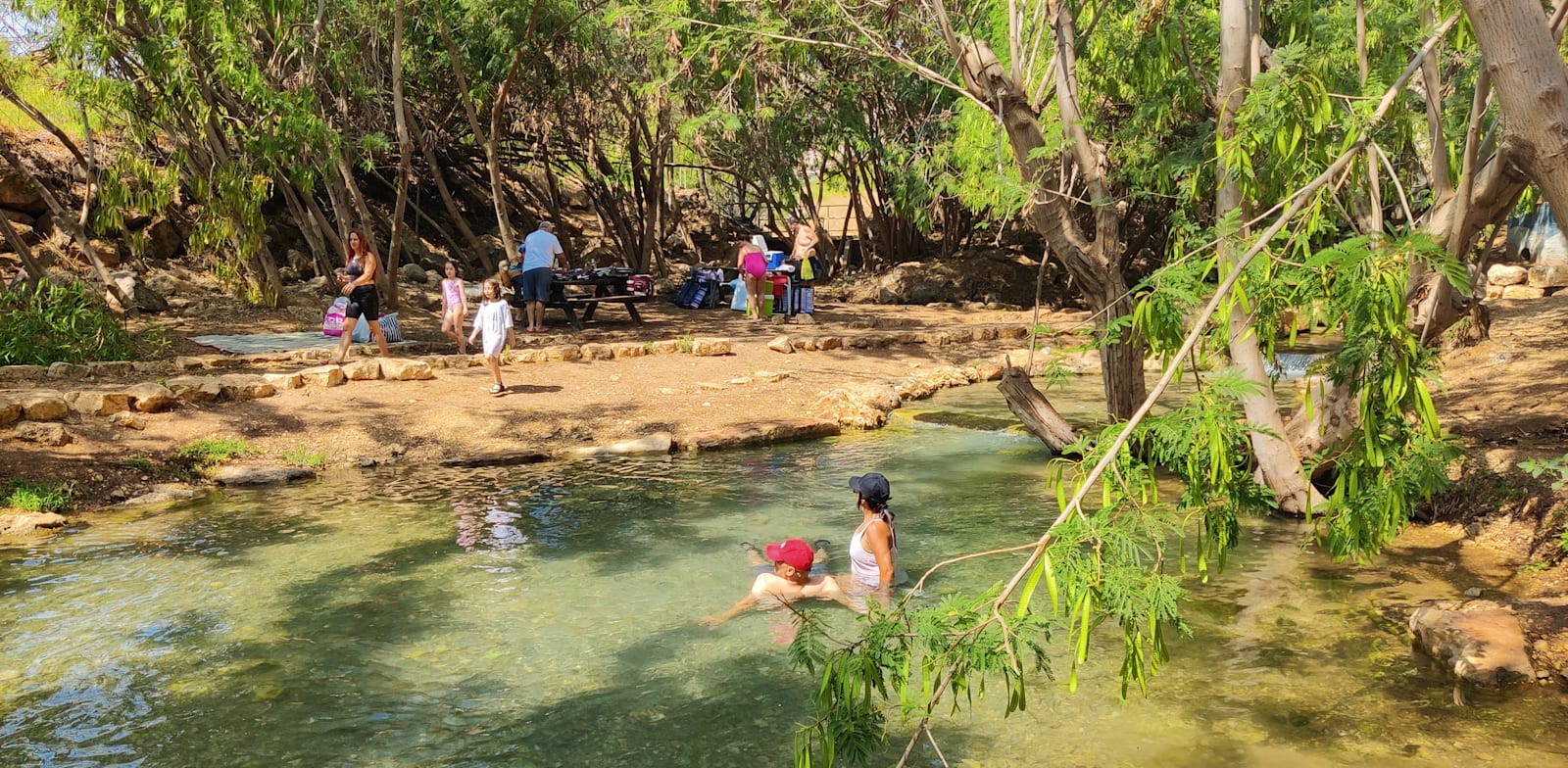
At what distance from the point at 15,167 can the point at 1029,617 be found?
19217 millimetres

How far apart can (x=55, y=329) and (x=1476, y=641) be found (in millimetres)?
12926

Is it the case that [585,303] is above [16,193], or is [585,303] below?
below

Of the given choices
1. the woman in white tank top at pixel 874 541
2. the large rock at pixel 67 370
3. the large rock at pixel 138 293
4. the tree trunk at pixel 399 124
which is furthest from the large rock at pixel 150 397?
the woman in white tank top at pixel 874 541

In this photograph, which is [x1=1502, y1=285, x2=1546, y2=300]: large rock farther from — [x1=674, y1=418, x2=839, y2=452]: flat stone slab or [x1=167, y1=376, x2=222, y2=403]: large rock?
[x1=167, y1=376, x2=222, y2=403]: large rock

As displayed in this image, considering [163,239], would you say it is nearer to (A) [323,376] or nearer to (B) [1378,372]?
(A) [323,376]

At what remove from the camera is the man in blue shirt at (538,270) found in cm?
1630

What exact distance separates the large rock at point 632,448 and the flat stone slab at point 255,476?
2.39 m

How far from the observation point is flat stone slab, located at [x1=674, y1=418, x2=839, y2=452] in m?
11.3

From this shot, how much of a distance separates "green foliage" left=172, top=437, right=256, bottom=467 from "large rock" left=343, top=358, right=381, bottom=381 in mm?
2104

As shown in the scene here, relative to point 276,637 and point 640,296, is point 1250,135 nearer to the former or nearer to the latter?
point 276,637

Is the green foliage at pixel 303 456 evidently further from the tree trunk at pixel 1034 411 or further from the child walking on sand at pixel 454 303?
the tree trunk at pixel 1034 411

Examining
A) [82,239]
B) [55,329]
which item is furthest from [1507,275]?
[82,239]

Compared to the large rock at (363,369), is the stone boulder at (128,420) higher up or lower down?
lower down

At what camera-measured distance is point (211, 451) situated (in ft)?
33.4
